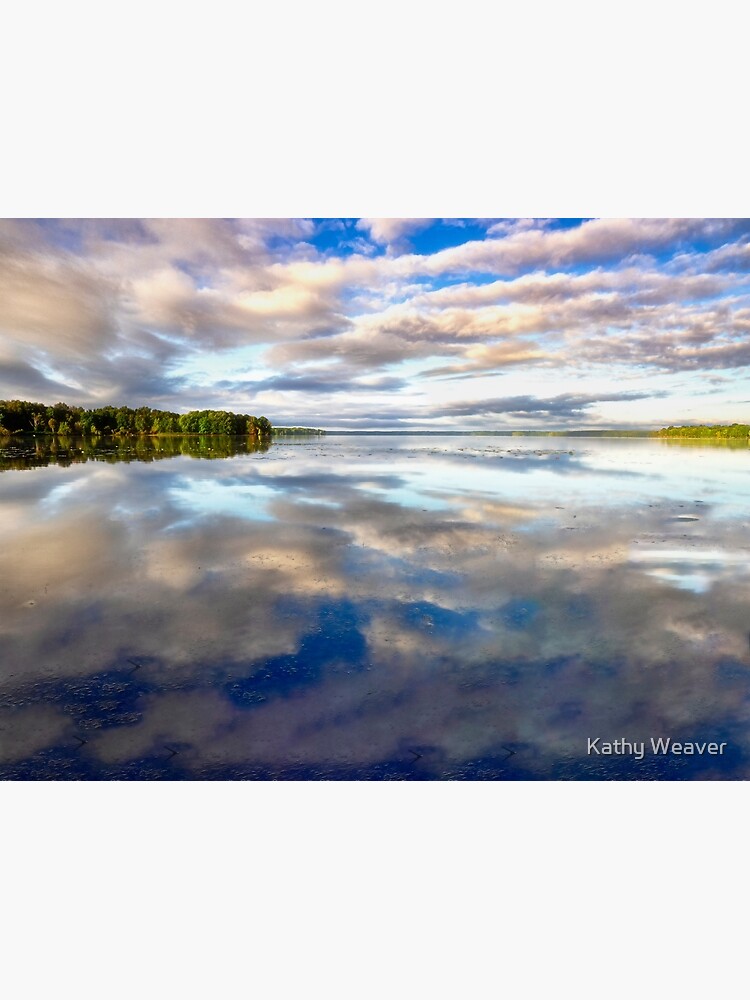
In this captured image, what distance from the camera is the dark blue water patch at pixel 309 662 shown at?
482 cm

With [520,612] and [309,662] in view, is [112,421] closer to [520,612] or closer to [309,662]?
[309,662]

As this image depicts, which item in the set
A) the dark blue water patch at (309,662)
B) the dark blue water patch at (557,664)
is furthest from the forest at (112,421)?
the dark blue water patch at (557,664)

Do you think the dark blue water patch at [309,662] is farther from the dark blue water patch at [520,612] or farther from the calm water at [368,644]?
the dark blue water patch at [520,612]

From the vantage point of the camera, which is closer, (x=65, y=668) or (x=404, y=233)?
(x=65, y=668)

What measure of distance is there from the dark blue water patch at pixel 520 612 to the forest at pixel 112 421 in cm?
2172

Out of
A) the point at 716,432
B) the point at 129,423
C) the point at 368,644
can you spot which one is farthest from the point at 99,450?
the point at 716,432

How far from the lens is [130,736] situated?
14.0 feet

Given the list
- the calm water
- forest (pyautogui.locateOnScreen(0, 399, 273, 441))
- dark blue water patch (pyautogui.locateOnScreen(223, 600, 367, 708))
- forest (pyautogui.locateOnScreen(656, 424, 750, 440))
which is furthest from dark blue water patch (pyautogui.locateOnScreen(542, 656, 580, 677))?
forest (pyautogui.locateOnScreen(656, 424, 750, 440))

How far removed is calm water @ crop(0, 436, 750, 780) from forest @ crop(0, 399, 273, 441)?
59.2 ft

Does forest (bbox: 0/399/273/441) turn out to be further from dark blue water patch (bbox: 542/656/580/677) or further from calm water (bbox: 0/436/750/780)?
dark blue water patch (bbox: 542/656/580/677)

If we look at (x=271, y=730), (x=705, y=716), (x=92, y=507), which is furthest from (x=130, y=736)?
(x=92, y=507)

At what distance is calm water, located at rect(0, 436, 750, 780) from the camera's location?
4.15 m

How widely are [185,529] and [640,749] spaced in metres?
8.94

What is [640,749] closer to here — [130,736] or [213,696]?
[213,696]
